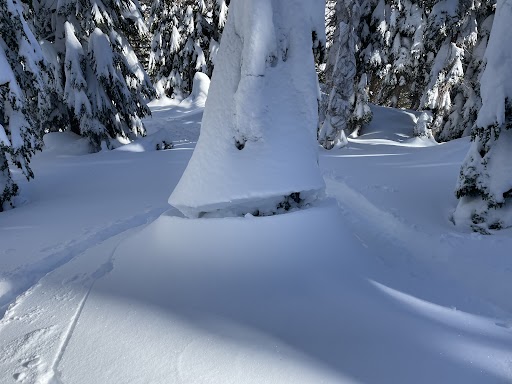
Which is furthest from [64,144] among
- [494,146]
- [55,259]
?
[494,146]

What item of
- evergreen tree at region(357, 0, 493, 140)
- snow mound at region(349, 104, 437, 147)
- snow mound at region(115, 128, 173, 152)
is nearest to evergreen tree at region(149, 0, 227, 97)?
evergreen tree at region(357, 0, 493, 140)

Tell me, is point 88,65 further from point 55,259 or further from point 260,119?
point 260,119

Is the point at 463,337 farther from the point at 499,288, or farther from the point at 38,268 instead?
the point at 38,268

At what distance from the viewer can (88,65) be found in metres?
11.6

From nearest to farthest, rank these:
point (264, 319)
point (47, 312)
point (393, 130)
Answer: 1. point (264, 319)
2. point (47, 312)
3. point (393, 130)

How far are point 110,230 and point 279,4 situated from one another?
4.22 meters

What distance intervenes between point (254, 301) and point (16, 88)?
19.3ft

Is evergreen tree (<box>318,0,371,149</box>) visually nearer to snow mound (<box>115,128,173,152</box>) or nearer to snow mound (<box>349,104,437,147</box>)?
snow mound (<box>349,104,437,147</box>)

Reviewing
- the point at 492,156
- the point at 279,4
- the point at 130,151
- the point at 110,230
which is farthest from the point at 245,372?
the point at 130,151

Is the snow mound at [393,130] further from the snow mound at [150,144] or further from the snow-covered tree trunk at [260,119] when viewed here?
the snow-covered tree trunk at [260,119]

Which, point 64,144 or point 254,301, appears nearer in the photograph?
point 254,301

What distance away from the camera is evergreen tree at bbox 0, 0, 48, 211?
6.16 metres

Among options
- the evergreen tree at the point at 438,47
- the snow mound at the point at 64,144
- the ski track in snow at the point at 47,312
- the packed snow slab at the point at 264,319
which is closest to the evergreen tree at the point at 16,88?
the ski track in snow at the point at 47,312

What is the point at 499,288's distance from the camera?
14.5ft
